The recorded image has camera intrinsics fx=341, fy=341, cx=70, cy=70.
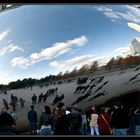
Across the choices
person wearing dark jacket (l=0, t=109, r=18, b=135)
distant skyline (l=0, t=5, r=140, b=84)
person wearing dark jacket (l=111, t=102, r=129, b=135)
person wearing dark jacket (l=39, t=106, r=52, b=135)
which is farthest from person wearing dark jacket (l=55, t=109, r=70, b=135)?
person wearing dark jacket (l=111, t=102, r=129, b=135)

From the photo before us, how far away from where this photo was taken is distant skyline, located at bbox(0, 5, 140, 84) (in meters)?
6.54

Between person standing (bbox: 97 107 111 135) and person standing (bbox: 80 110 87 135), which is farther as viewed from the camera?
person standing (bbox: 97 107 111 135)

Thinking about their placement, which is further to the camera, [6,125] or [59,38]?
[59,38]

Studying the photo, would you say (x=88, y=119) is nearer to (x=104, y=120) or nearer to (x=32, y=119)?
(x=104, y=120)

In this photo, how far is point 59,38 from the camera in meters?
6.99

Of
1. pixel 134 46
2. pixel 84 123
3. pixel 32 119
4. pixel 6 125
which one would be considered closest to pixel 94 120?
pixel 84 123

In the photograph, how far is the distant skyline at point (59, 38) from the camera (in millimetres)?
6543

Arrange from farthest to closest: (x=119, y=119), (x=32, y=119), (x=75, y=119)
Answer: (x=75, y=119), (x=119, y=119), (x=32, y=119)

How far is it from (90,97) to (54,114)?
3.93 ft

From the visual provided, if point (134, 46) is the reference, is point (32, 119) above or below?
below

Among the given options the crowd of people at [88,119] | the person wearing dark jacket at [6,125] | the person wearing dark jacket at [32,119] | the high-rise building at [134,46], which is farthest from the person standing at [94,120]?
the person wearing dark jacket at [6,125]

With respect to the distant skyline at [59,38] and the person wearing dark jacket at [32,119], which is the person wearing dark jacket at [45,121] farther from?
the distant skyline at [59,38]

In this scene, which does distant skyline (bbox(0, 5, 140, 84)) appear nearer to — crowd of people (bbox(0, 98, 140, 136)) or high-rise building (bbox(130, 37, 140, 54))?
high-rise building (bbox(130, 37, 140, 54))

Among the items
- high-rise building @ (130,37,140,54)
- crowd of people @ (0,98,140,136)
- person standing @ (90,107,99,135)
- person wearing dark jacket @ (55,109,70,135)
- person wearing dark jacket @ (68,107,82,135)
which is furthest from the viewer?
high-rise building @ (130,37,140,54)
